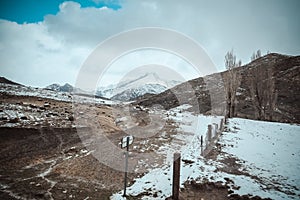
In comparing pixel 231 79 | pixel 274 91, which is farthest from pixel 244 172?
pixel 274 91

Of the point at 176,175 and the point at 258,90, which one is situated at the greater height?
the point at 258,90

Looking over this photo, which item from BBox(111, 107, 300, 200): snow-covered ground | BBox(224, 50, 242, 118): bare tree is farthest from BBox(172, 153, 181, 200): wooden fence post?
BBox(224, 50, 242, 118): bare tree

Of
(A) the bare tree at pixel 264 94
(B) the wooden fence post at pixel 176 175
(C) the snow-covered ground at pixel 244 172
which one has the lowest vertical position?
(C) the snow-covered ground at pixel 244 172

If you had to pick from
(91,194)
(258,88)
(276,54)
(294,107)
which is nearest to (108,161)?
(91,194)

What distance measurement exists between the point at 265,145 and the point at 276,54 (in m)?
97.9

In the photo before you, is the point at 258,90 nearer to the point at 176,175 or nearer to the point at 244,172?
the point at 244,172

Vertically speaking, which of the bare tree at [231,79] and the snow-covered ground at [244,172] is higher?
the bare tree at [231,79]

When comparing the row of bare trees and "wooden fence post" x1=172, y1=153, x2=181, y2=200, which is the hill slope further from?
"wooden fence post" x1=172, y1=153, x2=181, y2=200

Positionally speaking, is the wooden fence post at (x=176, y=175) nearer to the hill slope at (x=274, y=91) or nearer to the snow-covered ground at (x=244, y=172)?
the snow-covered ground at (x=244, y=172)

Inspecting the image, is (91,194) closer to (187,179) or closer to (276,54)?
(187,179)

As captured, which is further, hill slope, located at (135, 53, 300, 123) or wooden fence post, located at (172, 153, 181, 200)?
hill slope, located at (135, 53, 300, 123)

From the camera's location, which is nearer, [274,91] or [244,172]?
[244,172]

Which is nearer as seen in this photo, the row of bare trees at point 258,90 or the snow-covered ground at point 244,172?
the snow-covered ground at point 244,172

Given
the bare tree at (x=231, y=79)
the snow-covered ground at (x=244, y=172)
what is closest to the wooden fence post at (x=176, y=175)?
the snow-covered ground at (x=244, y=172)
